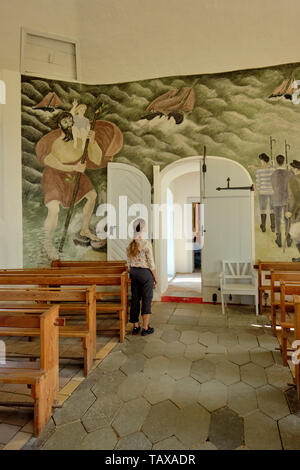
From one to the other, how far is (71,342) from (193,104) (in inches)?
200

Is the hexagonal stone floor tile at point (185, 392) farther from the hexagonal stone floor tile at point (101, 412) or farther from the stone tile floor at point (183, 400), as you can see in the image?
the hexagonal stone floor tile at point (101, 412)

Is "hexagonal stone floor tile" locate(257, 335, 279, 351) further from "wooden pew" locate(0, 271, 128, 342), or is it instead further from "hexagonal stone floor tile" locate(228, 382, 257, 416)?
"wooden pew" locate(0, 271, 128, 342)

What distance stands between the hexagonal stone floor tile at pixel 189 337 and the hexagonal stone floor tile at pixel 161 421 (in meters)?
1.47

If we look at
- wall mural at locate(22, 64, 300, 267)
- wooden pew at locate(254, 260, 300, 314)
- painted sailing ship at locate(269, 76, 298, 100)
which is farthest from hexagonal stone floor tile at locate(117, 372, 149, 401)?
painted sailing ship at locate(269, 76, 298, 100)

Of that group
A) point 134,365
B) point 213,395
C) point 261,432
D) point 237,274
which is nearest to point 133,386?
point 134,365

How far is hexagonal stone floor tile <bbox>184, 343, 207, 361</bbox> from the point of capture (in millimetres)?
3479

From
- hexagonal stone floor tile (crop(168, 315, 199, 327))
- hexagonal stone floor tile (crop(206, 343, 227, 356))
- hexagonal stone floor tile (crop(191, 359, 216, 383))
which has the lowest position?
hexagonal stone floor tile (crop(191, 359, 216, 383))

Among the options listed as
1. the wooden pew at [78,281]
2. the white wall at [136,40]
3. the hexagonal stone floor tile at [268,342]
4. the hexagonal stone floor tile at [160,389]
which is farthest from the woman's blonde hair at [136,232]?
the white wall at [136,40]

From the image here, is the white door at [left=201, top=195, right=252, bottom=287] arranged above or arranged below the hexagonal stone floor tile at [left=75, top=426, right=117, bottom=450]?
above

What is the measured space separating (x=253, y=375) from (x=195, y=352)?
0.77 metres

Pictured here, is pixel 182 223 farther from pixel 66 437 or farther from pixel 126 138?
pixel 66 437

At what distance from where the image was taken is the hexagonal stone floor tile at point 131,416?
2188 millimetres

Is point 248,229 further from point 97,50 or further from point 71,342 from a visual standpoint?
point 97,50

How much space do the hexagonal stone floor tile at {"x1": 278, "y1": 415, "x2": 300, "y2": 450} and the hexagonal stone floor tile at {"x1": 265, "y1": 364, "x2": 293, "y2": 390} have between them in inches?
20.6
